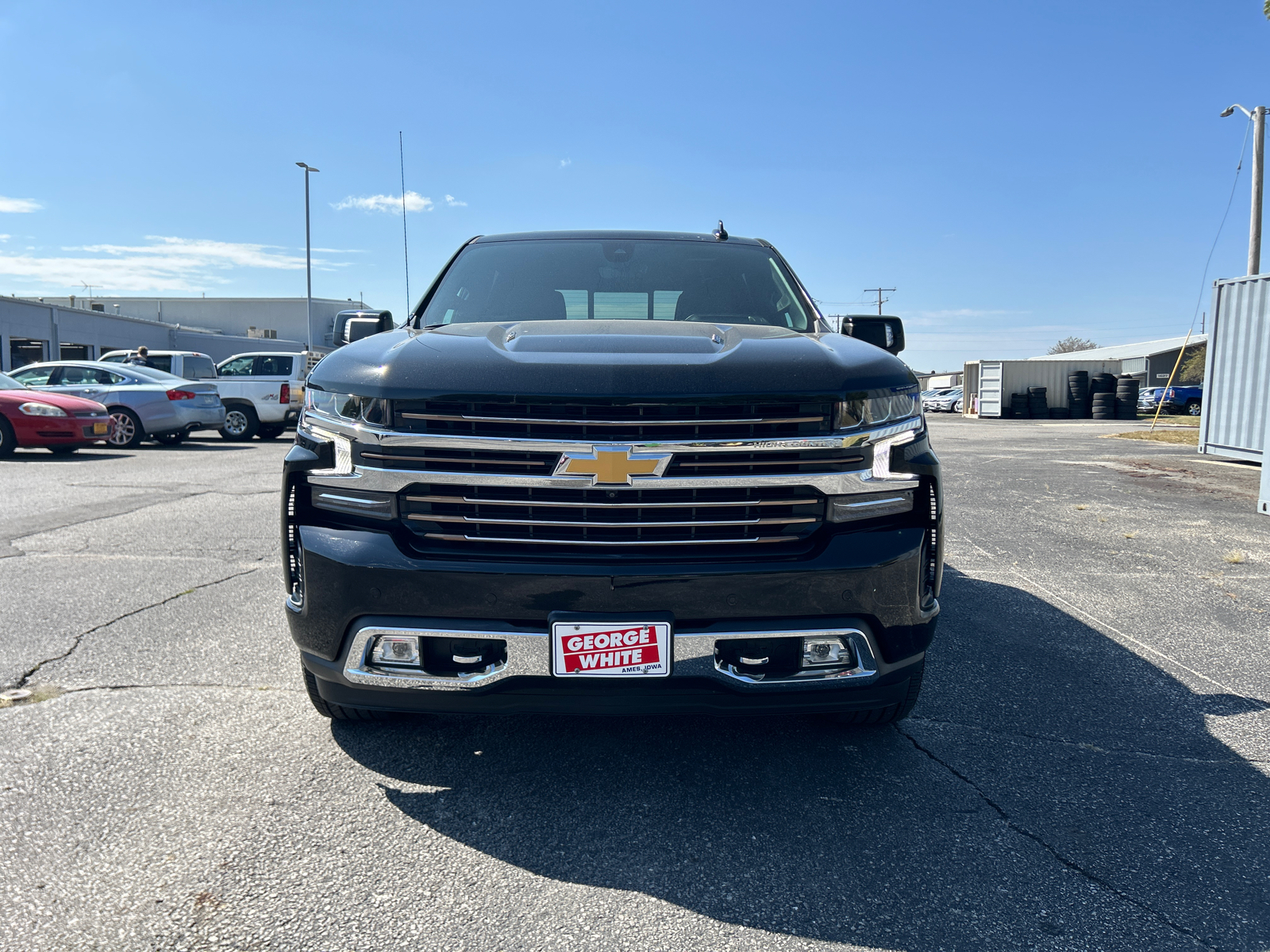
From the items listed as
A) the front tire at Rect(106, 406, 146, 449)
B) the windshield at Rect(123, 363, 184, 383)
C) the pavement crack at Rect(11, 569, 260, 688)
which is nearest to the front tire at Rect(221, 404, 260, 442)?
the windshield at Rect(123, 363, 184, 383)

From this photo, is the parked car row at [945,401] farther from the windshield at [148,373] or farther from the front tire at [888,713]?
the front tire at [888,713]

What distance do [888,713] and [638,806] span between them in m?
0.94

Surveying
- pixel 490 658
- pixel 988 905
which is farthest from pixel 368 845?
pixel 988 905

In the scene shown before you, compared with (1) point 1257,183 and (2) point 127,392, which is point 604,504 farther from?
(1) point 1257,183

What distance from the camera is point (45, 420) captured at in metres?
12.5

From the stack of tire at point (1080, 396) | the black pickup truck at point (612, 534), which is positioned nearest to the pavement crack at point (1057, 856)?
the black pickup truck at point (612, 534)

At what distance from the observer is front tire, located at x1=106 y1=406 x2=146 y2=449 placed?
46.7 ft

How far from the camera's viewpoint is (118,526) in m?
7.04

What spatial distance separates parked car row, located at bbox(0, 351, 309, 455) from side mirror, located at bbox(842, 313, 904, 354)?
8362 millimetres

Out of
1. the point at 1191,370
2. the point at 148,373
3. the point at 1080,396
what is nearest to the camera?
the point at 148,373

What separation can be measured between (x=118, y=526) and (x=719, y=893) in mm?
6508

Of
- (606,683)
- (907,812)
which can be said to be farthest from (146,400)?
(907,812)

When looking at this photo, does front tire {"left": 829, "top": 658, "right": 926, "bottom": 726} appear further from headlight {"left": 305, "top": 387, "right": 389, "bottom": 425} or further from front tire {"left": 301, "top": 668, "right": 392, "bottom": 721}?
headlight {"left": 305, "top": 387, "right": 389, "bottom": 425}

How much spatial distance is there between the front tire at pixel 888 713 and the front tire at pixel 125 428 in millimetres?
14254
